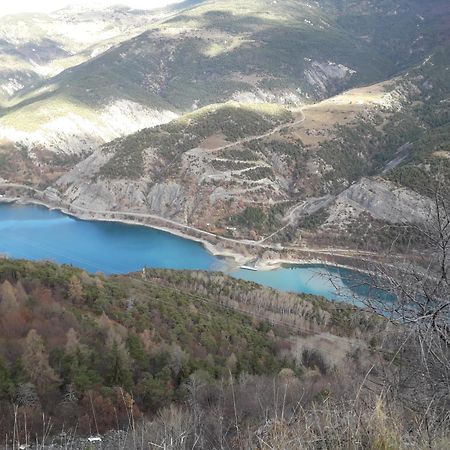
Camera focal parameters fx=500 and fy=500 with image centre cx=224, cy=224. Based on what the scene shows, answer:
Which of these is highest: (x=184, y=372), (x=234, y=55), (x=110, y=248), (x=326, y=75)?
(x=234, y=55)

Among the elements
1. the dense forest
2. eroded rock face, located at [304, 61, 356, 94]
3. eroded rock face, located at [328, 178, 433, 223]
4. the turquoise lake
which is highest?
the dense forest

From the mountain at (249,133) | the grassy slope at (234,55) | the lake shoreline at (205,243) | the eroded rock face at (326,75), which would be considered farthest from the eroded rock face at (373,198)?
the eroded rock face at (326,75)

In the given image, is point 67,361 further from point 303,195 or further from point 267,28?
point 267,28

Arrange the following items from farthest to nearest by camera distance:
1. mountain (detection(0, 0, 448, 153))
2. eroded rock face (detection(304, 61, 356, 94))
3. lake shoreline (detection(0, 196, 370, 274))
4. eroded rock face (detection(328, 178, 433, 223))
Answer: eroded rock face (detection(304, 61, 356, 94))
mountain (detection(0, 0, 448, 153))
eroded rock face (detection(328, 178, 433, 223))
lake shoreline (detection(0, 196, 370, 274))

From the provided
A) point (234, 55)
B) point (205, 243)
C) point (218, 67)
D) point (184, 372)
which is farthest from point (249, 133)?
point (234, 55)

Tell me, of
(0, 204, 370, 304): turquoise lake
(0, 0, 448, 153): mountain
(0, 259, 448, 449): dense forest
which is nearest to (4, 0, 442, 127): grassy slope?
(0, 0, 448, 153): mountain

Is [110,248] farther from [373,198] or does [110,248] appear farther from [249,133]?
[373,198]

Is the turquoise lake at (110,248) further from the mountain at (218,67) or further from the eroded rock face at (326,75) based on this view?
the eroded rock face at (326,75)

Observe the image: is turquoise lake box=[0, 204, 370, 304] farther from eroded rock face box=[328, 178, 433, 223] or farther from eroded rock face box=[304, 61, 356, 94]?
eroded rock face box=[304, 61, 356, 94]
